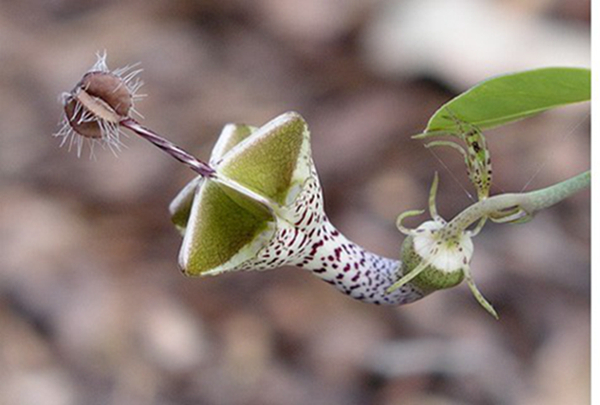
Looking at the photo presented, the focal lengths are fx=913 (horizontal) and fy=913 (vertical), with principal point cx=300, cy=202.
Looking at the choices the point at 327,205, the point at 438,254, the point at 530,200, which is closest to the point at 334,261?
the point at 438,254

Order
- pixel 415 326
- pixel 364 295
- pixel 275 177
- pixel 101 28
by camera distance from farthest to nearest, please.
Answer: pixel 101 28
pixel 415 326
pixel 364 295
pixel 275 177

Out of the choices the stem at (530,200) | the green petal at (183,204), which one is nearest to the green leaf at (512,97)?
the stem at (530,200)

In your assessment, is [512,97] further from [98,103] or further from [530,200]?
[98,103]

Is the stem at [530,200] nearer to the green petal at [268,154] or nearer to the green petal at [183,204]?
the green petal at [268,154]

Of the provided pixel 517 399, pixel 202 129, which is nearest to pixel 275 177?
pixel 517 399

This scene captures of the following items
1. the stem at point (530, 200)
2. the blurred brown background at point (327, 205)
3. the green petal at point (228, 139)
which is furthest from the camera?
the blurred brown background at point (327, 205)

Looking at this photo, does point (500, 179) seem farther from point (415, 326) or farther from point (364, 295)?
point (364, 295)

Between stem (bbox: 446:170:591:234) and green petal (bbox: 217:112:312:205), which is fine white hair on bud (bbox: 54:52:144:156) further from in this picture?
stem (bbox: 446:170:591:234)
